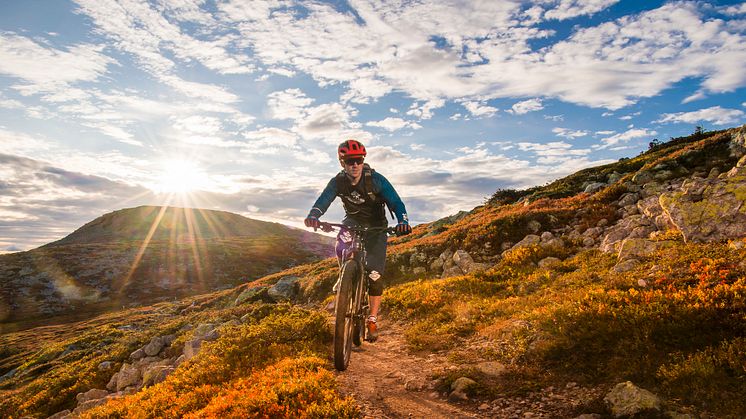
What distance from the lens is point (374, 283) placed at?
353 inches

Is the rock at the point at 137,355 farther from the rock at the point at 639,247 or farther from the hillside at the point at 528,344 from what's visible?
the rock at the point at 639,247

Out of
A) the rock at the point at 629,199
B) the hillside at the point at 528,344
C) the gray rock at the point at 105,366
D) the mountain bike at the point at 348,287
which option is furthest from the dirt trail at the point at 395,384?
the rock at the point at 629,199

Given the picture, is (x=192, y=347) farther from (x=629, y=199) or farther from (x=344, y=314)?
(x=629, y=199)

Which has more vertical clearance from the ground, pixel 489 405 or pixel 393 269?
pixel 393 269

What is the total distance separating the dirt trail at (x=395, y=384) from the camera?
654cm

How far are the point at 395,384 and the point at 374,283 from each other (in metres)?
2.17

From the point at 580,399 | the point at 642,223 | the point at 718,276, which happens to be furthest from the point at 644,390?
the point at 642,223

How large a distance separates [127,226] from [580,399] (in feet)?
619

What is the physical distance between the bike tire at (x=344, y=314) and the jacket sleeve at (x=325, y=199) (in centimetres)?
129

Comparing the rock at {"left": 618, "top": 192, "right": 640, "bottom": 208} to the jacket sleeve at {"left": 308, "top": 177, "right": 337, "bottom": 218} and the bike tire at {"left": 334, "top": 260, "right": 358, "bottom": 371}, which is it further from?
the bike tire at {"left": 334, "top": 260, "right": 358, "bottom": 371}

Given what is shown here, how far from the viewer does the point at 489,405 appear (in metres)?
6.49

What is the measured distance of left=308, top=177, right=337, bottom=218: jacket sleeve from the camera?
844 cm

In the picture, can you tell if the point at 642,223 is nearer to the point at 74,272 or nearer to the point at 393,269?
the point at 393,269

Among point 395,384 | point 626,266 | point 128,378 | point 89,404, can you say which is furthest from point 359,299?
point 128,378
